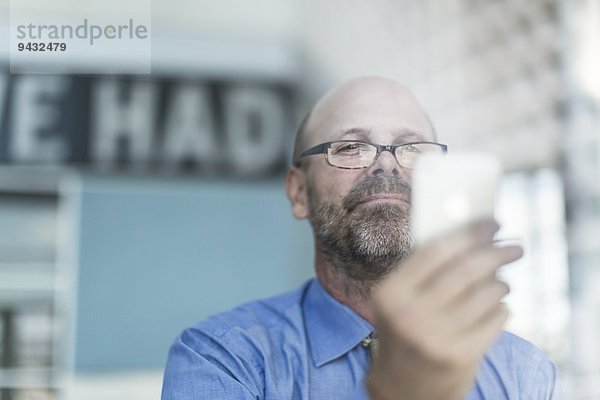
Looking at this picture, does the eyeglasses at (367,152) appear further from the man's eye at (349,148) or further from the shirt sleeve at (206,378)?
the shirt sleeve at (206,378)

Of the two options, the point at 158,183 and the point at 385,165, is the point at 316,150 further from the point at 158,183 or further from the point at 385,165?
the point at 158,183

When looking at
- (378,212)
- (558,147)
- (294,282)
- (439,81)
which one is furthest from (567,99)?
(378,212)

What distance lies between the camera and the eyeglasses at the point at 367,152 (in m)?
1.10

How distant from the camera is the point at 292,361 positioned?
3.70 ft

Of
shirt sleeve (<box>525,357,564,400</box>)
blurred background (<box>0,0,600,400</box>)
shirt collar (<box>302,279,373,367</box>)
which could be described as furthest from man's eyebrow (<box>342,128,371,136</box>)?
blurred background (<box>0,0,600,400</box>)

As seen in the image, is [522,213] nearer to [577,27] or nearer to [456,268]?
[577,27]

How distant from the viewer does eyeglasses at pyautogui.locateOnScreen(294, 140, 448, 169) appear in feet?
3.61

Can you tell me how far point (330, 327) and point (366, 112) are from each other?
34 centimetres

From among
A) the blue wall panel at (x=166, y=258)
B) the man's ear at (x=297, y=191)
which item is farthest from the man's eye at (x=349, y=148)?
the blue wall panel at (x=166, y=258)

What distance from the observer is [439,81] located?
373cm

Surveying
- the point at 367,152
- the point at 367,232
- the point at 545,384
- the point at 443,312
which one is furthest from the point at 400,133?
the point at 443,312

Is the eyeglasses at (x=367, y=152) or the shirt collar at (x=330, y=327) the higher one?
the eyeglasses at (x=367, y=152)

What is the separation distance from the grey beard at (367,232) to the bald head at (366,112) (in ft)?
0.36

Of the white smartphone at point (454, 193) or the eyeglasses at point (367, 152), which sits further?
the eyeglasses at point (367, 152)
